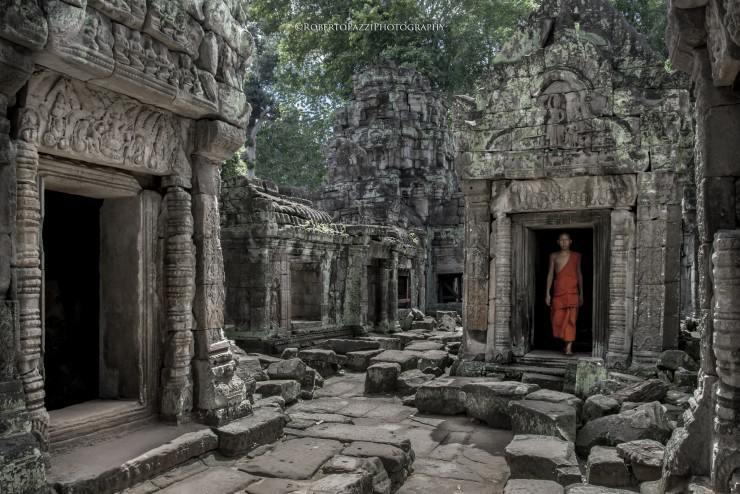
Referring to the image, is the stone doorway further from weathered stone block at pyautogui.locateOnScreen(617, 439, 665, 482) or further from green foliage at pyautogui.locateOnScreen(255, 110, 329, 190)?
green foliage at pyautogui.locateOnScreen(255, 110, 329, 190)

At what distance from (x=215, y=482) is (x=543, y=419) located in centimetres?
318

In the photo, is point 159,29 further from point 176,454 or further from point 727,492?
point 727,492

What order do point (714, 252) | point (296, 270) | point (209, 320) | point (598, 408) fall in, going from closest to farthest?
1. point (714, 252)
2. point (209, 320)
3. point (598, 408)
4. point (296, 270)

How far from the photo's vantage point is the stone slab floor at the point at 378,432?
4.04 metres

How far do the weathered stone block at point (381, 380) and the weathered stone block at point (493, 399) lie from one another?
1536 millimetres

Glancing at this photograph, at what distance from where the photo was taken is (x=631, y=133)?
759 centimetres

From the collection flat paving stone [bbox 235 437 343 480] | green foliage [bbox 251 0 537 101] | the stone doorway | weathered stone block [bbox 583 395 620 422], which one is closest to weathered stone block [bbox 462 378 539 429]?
weathered stone block [bbox 583 395 620 422]

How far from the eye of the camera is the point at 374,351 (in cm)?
1039

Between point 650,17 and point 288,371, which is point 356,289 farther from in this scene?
point 650,17

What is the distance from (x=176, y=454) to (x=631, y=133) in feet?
21.9

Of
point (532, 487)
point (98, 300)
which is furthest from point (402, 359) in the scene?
point (532, 487)

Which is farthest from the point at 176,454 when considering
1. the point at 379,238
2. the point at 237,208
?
the point at 379,238

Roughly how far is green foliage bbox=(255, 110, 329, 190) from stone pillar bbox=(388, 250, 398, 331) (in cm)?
1739

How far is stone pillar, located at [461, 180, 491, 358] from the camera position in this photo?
8406 millimetres
